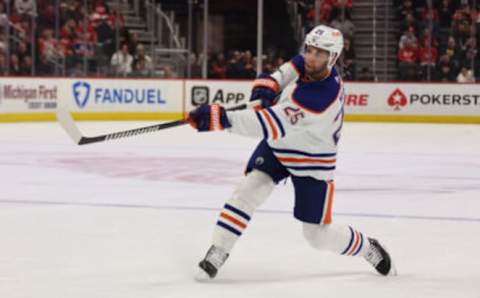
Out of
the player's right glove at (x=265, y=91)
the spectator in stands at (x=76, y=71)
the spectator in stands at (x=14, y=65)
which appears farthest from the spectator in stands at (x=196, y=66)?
the player's right glove at (x=265, y=91)

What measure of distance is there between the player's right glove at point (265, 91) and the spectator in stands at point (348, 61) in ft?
34.4

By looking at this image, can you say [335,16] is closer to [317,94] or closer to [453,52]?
[453,52]

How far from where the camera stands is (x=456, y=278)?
3.84 m

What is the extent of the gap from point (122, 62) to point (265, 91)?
34.7 feet

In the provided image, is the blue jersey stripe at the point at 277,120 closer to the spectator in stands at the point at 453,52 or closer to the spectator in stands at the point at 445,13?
the spectator in stands at the point at 453,52

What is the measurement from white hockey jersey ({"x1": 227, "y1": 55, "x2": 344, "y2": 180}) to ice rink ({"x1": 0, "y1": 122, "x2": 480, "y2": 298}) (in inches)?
19.1

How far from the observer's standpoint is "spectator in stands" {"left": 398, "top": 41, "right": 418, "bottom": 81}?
14406 mm

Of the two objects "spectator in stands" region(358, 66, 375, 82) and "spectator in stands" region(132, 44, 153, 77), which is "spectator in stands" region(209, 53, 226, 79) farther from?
"spectator in stands" region(358, 66, 375, 82)

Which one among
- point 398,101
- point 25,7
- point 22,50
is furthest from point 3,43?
point 398,101

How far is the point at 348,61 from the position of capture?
14.2 meters

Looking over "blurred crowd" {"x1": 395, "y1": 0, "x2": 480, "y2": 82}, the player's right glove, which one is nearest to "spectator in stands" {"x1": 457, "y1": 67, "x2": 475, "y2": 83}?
"blurred crowd" {"x1": 395, "y1": 0, "x2": 480, "y2": 82}

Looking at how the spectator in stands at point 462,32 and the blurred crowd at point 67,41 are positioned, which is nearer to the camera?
the blurred crowd at point 67,41

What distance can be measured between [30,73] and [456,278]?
405 inches

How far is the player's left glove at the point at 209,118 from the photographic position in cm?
335
